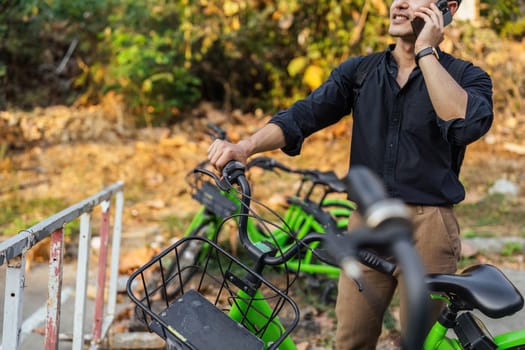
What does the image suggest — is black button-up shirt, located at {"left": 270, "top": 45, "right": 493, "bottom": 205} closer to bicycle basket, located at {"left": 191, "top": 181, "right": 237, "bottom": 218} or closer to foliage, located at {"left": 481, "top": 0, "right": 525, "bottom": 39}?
bicycle basket, located at {"left": 191, "top": 181, "right": 237, "bottom": 218}

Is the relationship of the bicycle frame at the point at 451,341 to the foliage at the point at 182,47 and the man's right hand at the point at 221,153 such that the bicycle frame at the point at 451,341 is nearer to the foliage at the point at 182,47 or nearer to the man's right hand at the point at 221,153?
the man's right hand at the point at 221,153

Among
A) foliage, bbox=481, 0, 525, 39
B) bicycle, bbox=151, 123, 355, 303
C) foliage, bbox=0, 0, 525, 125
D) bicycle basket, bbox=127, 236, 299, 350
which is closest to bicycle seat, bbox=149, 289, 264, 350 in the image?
bicycle basket, bbox=127, 236, 299, 350

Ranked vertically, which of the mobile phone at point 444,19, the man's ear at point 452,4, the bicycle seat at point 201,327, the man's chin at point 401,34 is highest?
the man's ear at point 452,4

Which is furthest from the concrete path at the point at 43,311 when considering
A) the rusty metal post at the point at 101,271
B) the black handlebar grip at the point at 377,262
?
the black handlebar grip at the point at 377,262

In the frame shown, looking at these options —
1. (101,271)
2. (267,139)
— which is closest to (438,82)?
(267,139)

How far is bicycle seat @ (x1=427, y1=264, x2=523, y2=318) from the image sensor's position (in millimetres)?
1607

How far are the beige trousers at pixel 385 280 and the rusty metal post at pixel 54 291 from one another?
1067mm

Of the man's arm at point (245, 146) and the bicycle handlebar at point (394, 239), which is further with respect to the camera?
the man's arm at point (245, 146)

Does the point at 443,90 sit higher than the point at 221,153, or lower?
higher

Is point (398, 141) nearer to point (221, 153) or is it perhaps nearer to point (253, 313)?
point (221, 153)

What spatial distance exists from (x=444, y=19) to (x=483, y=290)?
0.97 metres

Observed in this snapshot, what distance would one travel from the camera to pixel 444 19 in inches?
83.0

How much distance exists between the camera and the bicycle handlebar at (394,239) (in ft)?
2.56

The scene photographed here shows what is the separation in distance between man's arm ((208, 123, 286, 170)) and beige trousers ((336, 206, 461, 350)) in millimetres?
429
